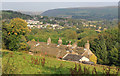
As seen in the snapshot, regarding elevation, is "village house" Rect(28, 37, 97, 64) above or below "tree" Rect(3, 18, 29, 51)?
below

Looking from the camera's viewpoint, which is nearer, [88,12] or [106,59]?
[106,59]

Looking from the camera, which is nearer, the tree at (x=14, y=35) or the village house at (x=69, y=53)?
the tree at (x=14, y=35)

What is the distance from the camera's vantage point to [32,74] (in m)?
5.43

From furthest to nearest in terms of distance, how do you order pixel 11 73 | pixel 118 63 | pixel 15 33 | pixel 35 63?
pixel 118 63
pixel 15 33
pixel 35 63
pixel 11 73

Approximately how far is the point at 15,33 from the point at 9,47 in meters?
1.99

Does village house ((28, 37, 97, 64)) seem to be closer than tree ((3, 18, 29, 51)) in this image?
No

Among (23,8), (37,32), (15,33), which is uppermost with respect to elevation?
(23,8)

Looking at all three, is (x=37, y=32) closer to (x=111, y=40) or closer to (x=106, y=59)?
(x=111, y=40)

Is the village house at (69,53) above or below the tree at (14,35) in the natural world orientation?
below

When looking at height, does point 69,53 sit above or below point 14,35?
below

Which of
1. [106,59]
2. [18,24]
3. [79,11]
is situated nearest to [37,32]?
[106,59]

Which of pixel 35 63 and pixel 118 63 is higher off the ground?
pixel 35 63

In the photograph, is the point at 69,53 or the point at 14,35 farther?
the point at 69,53

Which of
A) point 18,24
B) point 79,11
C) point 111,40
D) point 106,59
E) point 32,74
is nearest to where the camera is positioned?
point 32,74
